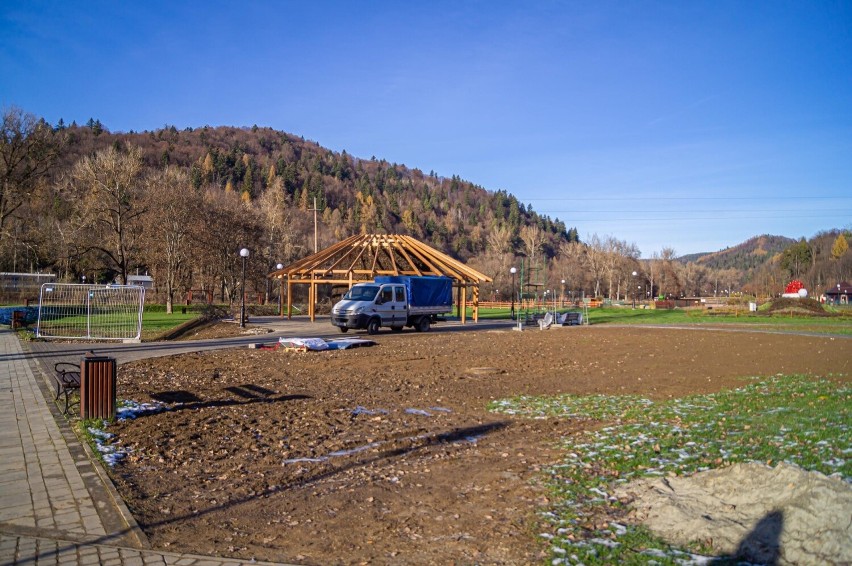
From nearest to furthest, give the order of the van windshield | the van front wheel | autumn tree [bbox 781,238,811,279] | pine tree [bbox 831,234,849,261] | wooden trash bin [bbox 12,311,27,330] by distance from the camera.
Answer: the van front wheel
wooden trash bin [bbox 12,311,27,330]
the van windshield
pine tree [bbox 831,234,849,261]
autumn tree [bbox 781,238,811,279]

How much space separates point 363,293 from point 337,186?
379 feet

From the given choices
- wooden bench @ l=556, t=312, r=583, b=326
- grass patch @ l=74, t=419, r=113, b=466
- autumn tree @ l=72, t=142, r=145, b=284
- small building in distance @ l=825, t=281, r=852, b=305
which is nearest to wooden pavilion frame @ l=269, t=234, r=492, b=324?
wooden bench @ l=556, t=312, r=583, b=326

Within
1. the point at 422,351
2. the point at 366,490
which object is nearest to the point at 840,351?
the point at 422,351

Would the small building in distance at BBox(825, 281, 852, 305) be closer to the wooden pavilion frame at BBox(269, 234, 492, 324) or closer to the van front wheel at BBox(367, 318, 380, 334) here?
the wooden pavilion frame at BBox(269, 234, 492, 324)

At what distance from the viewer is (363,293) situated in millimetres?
27234

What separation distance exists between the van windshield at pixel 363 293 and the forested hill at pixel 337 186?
5701 centimetres

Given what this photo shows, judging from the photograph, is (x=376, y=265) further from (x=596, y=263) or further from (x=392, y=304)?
(x=596, y=263)

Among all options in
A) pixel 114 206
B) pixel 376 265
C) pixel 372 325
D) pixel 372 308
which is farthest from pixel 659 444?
pixel 114 206

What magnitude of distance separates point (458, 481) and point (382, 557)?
189 cm

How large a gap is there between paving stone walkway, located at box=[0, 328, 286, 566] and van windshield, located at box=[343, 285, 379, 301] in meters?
18.1

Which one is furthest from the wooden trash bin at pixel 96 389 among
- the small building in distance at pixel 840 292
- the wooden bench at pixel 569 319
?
the small building in distance at pixel 840 292

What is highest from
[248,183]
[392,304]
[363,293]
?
[248,183]

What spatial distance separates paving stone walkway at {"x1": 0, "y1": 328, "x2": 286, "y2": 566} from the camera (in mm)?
4637

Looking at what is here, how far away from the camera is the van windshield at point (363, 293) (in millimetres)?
27016
